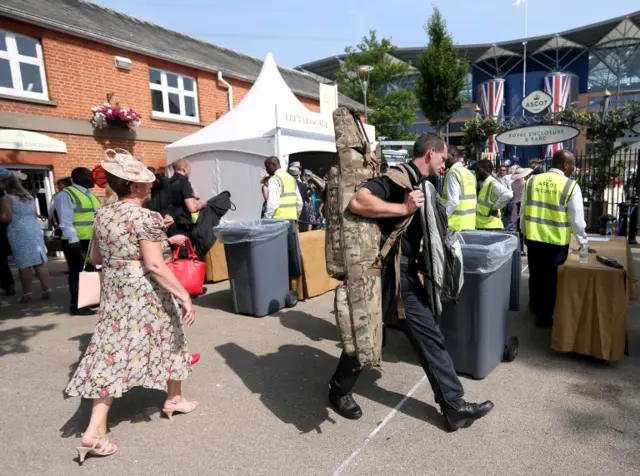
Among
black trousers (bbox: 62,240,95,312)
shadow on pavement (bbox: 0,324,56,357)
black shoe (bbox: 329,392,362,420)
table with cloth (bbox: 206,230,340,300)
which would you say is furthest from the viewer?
table with cloth (bbox: 206,230,340,300)

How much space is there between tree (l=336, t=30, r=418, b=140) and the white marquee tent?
20.1 metres

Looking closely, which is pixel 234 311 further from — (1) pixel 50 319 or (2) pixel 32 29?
(2) pixel 32 29

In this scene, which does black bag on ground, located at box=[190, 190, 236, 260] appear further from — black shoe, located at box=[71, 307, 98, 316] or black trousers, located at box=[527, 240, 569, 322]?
black trousers, located at box=[527, 240, 569, 322]

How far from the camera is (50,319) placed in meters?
5.47

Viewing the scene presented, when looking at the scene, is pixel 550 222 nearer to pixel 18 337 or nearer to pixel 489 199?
pixel 489 199

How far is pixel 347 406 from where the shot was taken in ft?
9.66

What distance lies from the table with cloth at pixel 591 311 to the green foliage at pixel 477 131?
14357 mm

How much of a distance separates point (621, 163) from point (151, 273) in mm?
12495

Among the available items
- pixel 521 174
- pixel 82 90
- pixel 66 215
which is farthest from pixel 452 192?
pixel 82 90

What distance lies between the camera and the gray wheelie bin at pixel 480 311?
3.29 meters

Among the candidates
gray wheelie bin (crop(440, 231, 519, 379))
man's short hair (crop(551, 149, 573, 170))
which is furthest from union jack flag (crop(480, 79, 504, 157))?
gray wheelie bin (crop(440, 231, 519, 379))

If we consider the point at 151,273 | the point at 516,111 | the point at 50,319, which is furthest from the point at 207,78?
the point at 516,111

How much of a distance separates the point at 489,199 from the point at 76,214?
5.41 meters

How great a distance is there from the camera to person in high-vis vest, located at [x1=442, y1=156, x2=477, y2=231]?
17.7ft
